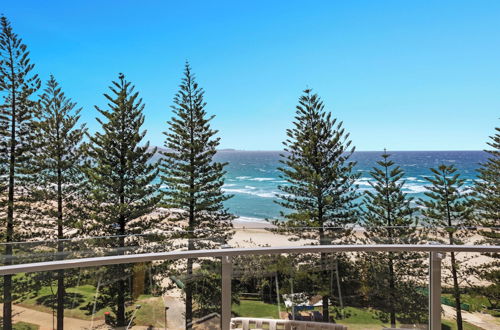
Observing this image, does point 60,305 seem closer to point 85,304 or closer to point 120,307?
point 85,304

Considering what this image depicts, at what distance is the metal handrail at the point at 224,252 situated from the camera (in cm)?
135

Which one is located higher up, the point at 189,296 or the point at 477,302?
the point at 189,296

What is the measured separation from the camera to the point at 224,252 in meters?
1.55

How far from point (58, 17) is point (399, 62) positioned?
17.5m

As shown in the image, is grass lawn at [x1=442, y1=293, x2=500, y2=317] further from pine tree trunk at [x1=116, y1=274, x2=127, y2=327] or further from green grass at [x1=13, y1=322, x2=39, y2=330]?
green grass at [x1=13, y1=322, x2=39, y2=330]

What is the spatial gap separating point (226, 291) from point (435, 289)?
3.32 feet

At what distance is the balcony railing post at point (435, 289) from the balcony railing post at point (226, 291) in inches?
38.6

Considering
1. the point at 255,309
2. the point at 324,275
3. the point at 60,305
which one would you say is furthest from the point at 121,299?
the point at 324,275

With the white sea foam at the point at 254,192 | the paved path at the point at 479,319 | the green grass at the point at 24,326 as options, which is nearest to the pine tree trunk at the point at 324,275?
the paved path at the point at 479,319

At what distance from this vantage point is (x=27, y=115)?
10.4 metres

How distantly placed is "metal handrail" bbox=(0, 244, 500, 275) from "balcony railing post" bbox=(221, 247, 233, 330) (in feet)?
0.15

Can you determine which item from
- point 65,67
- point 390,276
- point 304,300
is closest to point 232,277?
point 304,300

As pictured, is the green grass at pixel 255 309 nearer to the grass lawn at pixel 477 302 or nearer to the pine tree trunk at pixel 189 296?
the pine tree trunk at pixel 189 296

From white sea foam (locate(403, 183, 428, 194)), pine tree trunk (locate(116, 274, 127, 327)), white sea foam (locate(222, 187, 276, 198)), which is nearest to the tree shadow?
pine tree trunk (locate(116, 274, 127, 327))
